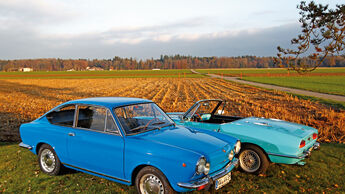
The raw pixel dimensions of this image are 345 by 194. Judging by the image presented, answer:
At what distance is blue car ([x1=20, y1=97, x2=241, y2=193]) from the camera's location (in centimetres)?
340

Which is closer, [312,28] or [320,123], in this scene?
[312,28]

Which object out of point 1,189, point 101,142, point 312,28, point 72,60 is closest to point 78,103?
point 101,142

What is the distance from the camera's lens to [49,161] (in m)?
4.86

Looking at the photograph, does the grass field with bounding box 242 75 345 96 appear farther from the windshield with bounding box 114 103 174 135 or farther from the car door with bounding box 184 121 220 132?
the windshield with bounding box 114 103 174 135

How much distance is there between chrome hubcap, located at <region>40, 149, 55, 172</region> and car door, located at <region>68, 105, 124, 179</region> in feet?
2.09

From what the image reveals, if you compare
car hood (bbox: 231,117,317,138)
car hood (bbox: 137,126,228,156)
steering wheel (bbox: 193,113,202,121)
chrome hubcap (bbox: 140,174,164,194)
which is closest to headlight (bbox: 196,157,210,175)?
car hood (bbox: 137,126,228,156)

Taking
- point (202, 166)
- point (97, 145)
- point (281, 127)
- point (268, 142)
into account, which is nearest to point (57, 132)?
point (97, 145)

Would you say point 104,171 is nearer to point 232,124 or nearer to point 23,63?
point 232,124

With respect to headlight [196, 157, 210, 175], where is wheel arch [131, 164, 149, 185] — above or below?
below

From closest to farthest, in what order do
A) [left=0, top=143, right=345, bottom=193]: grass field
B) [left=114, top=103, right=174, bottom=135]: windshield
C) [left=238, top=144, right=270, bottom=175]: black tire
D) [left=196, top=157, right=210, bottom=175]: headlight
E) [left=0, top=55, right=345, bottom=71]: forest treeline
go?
1. [left=196, top=157, right=210, bottom=175]: headlight
2. [left=114, top=103, right=174, bottom=135]: windshield
3. [left=0, top=143, right=345, bottom=193]: grass field
4. [left=238, top=144, right=270, bottom=175]: black tire
5. [left=0, top=55, right=345, bottom=71]: forest treeline

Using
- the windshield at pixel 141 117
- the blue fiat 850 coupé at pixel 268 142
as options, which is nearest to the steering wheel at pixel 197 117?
the blue fiat 850 coupé at pixel 268 142

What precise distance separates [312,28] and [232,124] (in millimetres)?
4375

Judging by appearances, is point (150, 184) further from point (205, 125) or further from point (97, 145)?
point (205, 125)

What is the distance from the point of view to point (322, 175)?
4.95m
